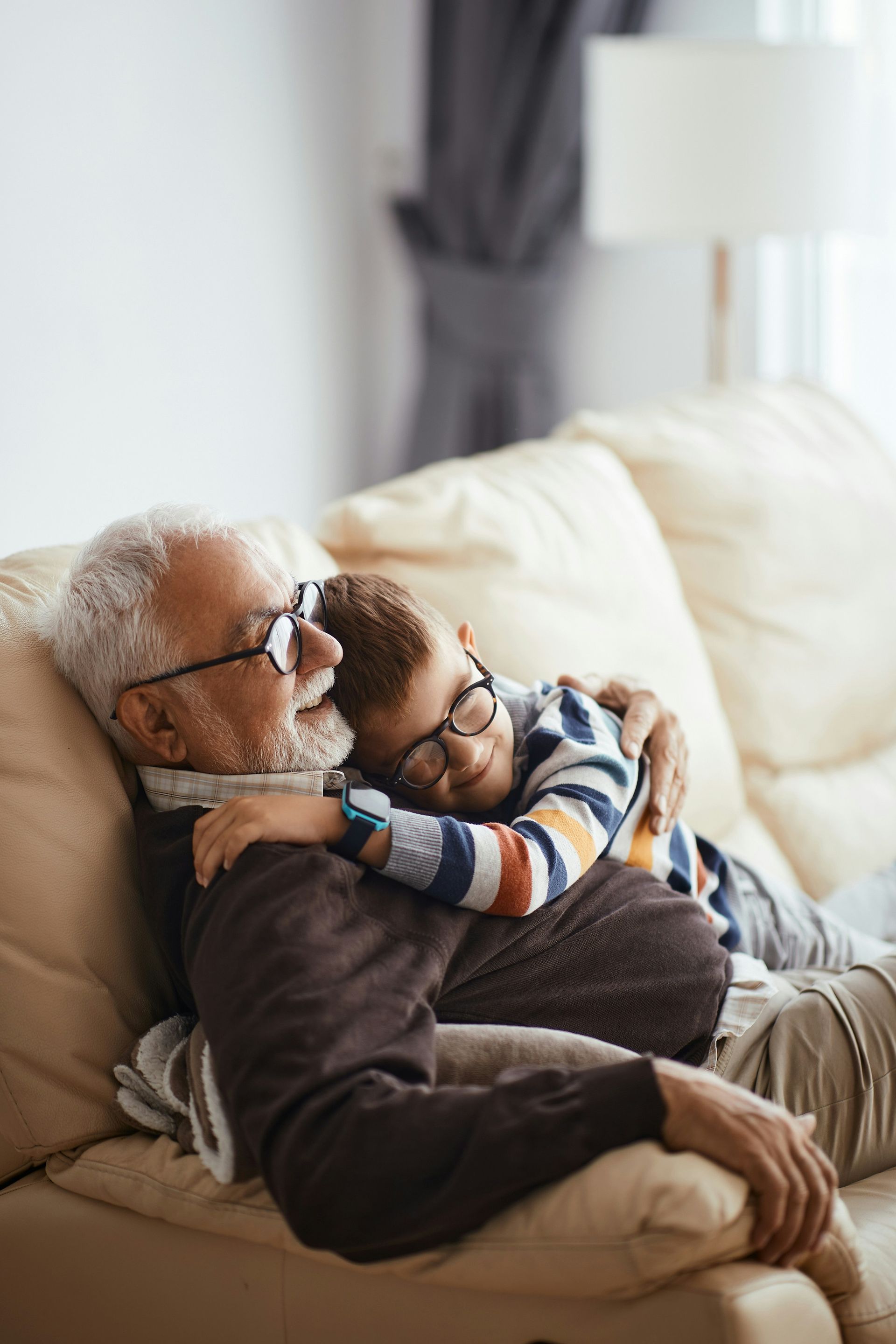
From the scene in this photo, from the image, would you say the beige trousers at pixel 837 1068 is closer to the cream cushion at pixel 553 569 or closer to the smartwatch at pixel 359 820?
the smartwatch at pixel 359 820

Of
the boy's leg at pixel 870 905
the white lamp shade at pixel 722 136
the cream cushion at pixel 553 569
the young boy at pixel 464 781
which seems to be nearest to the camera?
the young boy at pixel 464 781

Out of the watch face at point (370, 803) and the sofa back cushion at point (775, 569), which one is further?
the sofa back cushion at point (775, 569)

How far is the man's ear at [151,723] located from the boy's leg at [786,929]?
2.29 ft

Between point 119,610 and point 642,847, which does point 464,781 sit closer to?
point 642,847

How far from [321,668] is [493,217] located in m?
2.47

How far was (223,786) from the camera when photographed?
116cm

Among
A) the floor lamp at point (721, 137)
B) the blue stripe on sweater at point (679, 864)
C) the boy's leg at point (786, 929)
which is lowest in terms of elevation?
the boy's leg at point (786, 929)

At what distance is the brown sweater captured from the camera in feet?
2.88

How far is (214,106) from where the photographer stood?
8.83 feet

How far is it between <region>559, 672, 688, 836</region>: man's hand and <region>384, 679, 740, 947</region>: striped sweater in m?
0.01

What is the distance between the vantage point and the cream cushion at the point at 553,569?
5.35 feet

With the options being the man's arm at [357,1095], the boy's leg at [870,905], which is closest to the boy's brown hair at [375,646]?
the man's arm at [357,1095]

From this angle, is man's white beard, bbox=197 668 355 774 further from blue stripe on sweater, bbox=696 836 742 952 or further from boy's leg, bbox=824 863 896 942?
boy's leg, bbox=824 863 896 942

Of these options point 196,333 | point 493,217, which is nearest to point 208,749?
point 196,333
